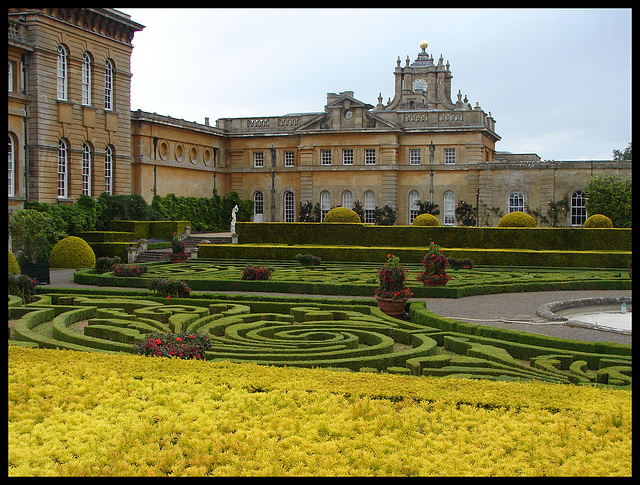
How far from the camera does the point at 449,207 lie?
1692 inches

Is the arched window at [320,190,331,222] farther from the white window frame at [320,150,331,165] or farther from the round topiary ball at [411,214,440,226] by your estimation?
the round topiary ball at [411,214,440,226]

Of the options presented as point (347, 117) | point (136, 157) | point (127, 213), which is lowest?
point (127, 213)

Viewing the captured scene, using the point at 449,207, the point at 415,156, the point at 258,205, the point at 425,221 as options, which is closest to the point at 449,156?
the point at 415,156

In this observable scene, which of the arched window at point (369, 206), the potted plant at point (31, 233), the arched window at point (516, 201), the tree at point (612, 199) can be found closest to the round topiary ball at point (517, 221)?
the tree at point (612, 199)

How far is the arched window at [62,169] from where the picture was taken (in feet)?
103

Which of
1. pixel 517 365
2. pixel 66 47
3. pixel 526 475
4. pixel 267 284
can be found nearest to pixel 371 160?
pixel 66 47

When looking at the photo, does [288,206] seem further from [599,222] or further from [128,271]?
[128,271]

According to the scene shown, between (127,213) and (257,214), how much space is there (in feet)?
48.5

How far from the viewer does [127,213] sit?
3319 cm

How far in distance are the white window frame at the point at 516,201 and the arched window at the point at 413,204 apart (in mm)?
6044

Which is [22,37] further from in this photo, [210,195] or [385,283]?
[385,283]

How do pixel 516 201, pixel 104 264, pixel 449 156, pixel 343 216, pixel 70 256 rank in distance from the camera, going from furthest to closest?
pixel 449 156
pixel 516 201
pixel 343 216
pixel 70 256
pixel 104 264

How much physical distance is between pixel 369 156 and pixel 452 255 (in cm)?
2089

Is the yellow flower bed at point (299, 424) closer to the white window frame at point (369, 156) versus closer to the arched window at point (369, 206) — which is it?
the arched window at point (369, 206)
